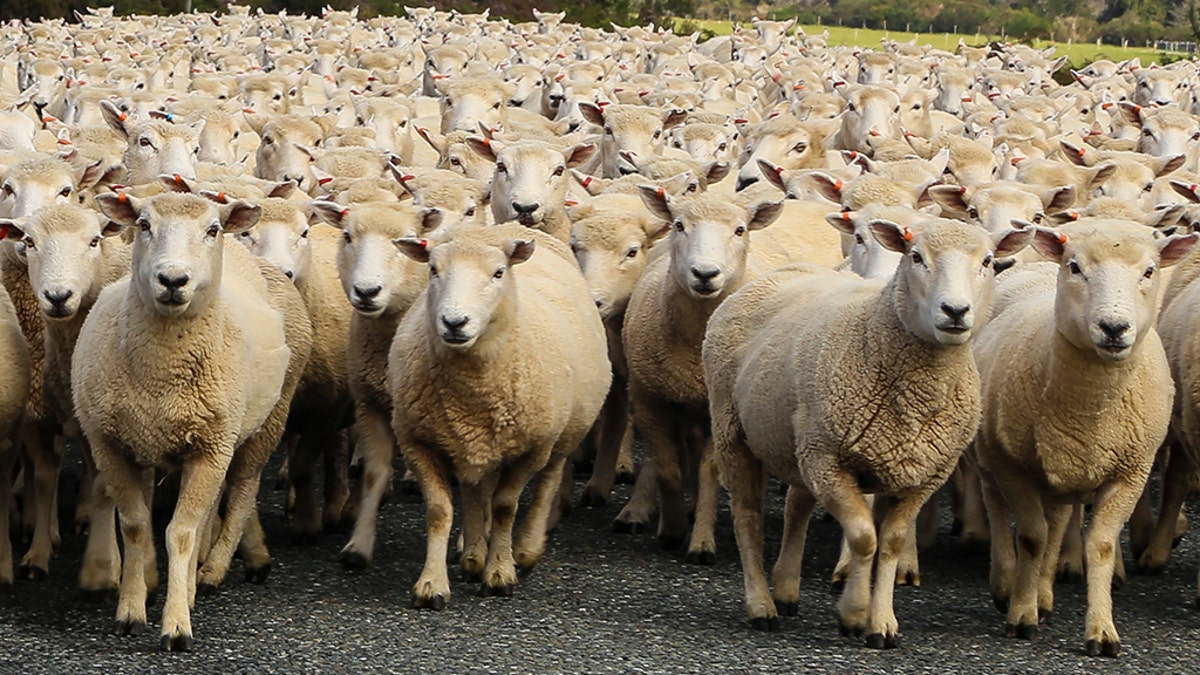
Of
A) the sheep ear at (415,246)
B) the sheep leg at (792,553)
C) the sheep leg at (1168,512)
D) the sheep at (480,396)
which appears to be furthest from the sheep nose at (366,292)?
the sheep leg at (1168,512)

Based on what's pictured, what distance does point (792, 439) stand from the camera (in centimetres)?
752

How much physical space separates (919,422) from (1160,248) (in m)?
1.08

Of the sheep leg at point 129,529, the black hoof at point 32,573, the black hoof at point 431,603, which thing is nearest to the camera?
the sheep leg at point 129,529

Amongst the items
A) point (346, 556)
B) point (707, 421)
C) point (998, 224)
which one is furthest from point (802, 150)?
point (346, 556)

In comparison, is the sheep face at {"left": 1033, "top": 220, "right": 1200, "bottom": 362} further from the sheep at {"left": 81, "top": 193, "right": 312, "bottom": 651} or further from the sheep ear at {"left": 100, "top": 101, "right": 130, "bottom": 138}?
the sheep ear at {"left": 100, "top": 101, "right": 130, "bottom": 138}

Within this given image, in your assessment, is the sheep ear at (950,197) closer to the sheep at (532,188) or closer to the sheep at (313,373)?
the sheep at (532,188)

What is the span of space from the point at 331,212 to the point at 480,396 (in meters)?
1.49

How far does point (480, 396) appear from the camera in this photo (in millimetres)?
7969

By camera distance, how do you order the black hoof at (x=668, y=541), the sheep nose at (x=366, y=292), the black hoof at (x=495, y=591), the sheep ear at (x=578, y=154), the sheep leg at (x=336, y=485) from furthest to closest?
the sheep ear at (x=578, y=154) → the sheep leg at (x=336, y=485) → the black hoof at (x=668, y=541) → the sheep nose at (x=366, y=292) → the black hoof at (x=495, y=591)

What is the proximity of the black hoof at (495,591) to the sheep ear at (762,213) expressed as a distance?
2093 mm

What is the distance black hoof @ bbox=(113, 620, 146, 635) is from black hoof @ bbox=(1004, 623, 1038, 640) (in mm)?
3084

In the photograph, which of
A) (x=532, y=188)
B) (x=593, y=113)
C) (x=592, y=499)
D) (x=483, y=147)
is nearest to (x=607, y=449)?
(x=592, y=499)

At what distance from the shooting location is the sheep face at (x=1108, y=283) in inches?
281

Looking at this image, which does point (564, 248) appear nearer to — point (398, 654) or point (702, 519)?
point (702, 519)
